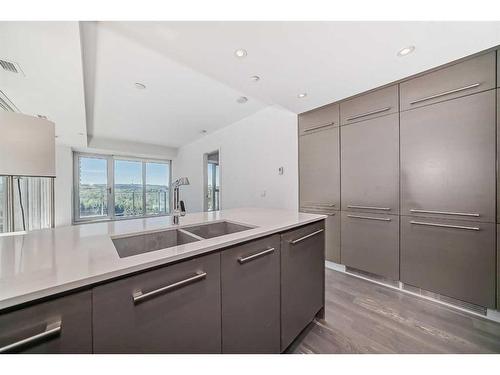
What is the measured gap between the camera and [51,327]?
51 centimetres

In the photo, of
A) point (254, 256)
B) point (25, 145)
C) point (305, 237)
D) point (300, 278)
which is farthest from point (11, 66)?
point (300, 278)

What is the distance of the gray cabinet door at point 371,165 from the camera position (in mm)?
2070

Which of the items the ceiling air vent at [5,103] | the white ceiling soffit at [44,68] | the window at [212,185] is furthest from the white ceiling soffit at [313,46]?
the window at [212,185]

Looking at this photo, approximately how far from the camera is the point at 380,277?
86.7 inches

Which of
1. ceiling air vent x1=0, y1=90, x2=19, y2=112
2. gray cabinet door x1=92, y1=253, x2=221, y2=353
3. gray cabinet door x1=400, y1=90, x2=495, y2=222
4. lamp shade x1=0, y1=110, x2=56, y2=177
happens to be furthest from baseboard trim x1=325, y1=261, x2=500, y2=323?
ceiling air vent x1=0, y1=90, x2=19, y2=112

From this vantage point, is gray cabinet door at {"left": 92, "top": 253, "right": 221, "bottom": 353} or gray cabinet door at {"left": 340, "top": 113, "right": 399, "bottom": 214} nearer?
gray cabinet door at {"left": 92, "top": 253, "right": 221, "bottom": 353}

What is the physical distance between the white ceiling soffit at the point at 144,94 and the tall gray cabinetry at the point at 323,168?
1.05 metres

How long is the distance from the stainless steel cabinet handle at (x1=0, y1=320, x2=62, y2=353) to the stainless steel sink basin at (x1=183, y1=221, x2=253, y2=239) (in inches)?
33.1

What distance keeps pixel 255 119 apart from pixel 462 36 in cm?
265

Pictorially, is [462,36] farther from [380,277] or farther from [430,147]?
[380,277]

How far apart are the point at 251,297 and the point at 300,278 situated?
1.55 ft

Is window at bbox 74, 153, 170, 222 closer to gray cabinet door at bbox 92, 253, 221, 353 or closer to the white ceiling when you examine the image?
the white ceiling

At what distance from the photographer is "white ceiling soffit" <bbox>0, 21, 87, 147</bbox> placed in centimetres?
127
